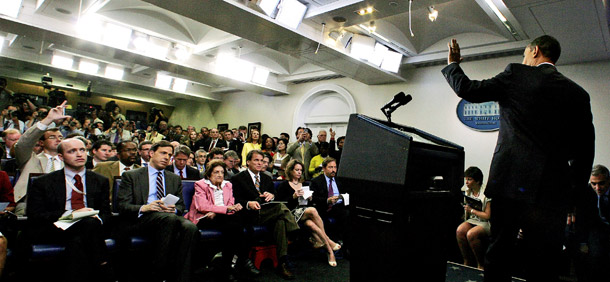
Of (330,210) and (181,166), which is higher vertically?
(181,166)

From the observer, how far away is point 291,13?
4289 mm

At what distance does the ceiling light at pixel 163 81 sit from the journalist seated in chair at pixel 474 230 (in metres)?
8.33

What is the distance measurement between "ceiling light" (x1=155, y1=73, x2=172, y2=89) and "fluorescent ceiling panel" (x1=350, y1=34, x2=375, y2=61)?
621cm

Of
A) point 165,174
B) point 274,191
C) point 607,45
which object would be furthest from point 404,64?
point 165,174

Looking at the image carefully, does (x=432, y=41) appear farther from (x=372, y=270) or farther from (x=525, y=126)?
(x=372, y=270)

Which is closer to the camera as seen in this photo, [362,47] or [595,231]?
[595,231]

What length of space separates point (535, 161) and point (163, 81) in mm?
9583

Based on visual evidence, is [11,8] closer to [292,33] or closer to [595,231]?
[292,33]

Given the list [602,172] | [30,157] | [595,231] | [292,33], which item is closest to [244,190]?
[30,157]

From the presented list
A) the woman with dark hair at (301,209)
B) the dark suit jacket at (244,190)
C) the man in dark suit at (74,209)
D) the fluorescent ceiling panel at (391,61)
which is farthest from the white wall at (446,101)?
the man in dark suit at (74,209)

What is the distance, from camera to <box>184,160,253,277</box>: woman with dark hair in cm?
306

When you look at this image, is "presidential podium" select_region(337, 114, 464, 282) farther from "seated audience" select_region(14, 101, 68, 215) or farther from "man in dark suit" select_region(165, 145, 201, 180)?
"man in dark suit" select_region(165, 145, 201, 180)

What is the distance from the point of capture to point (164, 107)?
1365cm

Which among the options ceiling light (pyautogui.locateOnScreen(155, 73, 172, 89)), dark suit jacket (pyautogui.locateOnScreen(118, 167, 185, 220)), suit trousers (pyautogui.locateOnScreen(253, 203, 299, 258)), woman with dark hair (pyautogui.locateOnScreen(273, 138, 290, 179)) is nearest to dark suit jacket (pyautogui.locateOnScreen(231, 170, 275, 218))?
suit trousers (pyautogui.locateOnScreen(253, 203, 299, 258))
